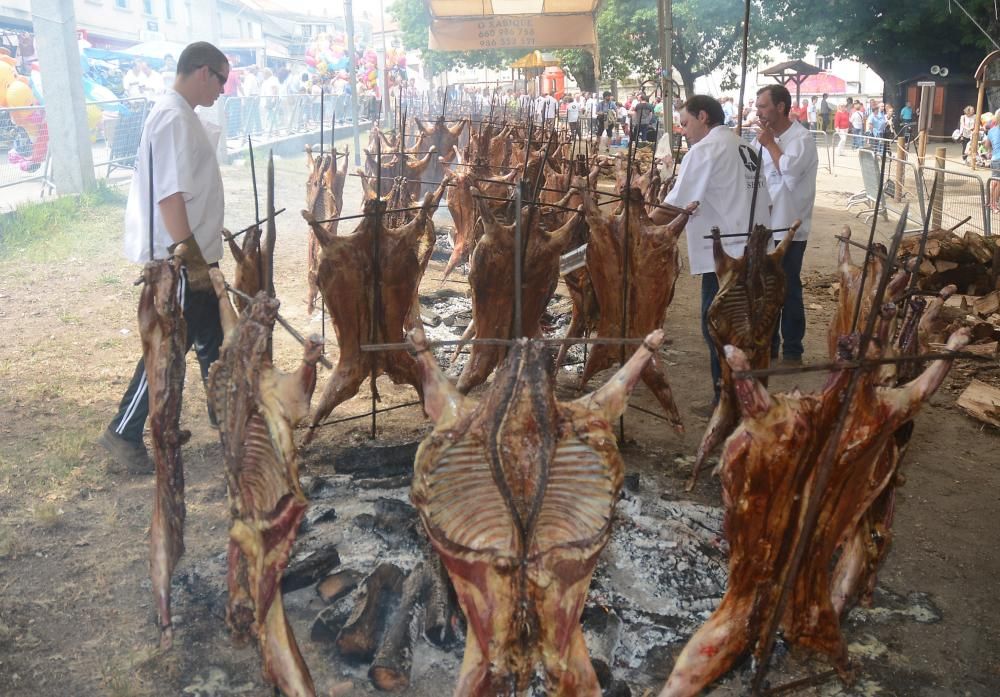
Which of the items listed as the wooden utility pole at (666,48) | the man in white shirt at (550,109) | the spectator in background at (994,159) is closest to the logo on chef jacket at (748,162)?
the spectator in background at (994,159)

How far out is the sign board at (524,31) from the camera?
624 inches

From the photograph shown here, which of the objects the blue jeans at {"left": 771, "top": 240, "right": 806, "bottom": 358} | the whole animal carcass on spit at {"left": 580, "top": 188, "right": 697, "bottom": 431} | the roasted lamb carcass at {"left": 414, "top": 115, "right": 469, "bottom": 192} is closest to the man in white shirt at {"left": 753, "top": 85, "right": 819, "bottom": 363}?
the blue jeans at {"left": 771, "top": 240, "right": 806, "bottom": 358}

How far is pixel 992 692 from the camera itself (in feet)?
10.3

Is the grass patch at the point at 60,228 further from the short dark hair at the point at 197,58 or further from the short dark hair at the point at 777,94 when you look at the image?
the short dark hair at the point at 777,94

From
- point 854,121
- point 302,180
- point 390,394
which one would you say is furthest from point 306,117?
point 390,394

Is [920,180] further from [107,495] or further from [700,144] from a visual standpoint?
[107,495]

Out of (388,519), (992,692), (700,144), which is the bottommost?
(992,692)

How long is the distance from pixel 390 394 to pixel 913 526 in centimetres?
353

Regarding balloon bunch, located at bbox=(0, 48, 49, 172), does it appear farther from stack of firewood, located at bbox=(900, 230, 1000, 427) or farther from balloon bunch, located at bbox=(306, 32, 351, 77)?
balloon bunch, located at bbox=(306, 32, 351, 77)

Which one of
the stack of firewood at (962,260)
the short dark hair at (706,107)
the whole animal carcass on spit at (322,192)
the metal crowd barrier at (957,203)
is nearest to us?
the short dark hair at (706,107)

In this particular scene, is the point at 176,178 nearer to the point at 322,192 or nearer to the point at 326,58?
the point at 322,192

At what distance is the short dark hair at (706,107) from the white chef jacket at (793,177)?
3.37 feet

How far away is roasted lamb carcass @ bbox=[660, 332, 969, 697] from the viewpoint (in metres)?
2.55

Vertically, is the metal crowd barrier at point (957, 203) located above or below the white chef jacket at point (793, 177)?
below
